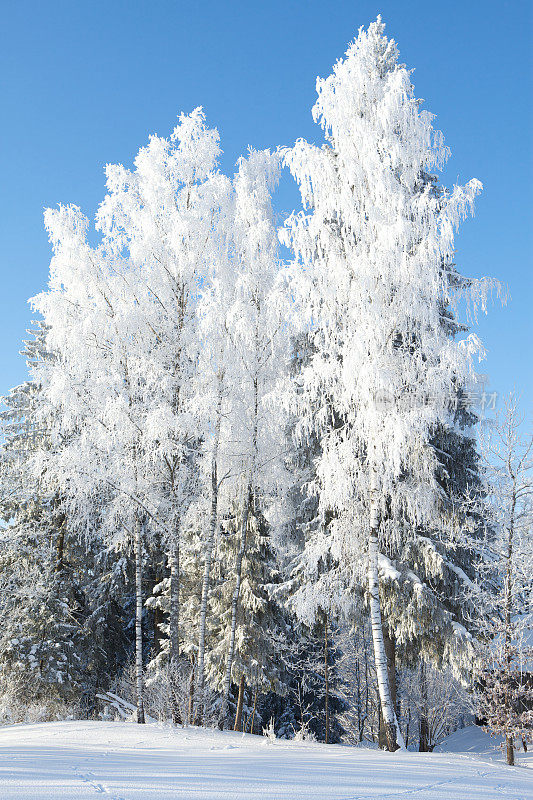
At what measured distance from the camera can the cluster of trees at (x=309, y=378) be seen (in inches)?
364

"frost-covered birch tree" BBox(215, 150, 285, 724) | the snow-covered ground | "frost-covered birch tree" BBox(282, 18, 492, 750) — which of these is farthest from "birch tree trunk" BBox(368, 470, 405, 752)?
"frost-covered birch tree" BBox(215, 150, 285, 724)

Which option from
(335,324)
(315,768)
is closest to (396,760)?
(315,768)

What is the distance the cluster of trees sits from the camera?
364 inches

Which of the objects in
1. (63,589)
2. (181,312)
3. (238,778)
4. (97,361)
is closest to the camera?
(238,778)

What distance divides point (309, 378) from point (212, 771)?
20.4 ft

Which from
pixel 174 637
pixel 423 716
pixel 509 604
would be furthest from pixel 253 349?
pixel 423 716

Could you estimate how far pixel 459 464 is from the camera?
468 inches

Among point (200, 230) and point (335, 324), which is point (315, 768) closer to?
point (335, 324)

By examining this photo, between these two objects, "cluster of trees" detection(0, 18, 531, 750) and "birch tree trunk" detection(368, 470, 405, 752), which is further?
"cluster of trees" detection(0, 18, 531, 750)

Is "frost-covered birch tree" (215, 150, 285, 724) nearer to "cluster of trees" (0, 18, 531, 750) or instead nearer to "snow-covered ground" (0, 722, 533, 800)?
"cluster of trees" (0, 18, 531, 750)

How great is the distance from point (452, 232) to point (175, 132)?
6.19 meters

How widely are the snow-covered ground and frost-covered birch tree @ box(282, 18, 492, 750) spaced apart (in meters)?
2.11

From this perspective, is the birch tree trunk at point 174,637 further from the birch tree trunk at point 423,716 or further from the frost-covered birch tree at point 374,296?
the birch tree trunk at point 423,716

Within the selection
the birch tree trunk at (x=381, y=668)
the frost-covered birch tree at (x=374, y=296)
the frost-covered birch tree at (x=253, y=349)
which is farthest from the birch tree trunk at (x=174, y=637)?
the birch tree trunk at (x=381, y=668)
